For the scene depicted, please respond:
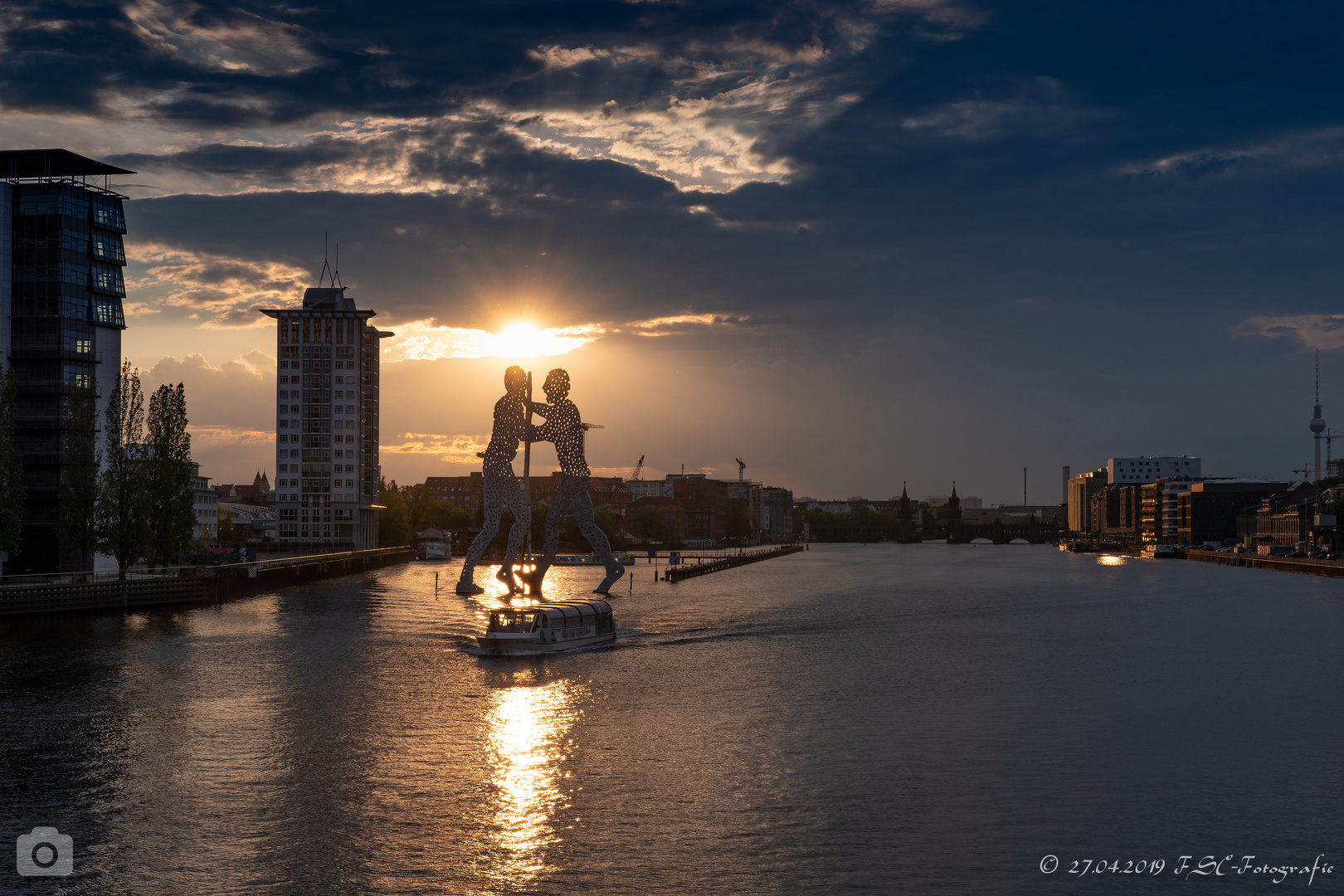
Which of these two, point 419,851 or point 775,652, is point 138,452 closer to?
point 775,652

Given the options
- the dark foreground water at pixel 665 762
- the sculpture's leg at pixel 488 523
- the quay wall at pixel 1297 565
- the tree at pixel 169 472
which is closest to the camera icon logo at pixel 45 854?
the dark foreground water at pixel 665 762

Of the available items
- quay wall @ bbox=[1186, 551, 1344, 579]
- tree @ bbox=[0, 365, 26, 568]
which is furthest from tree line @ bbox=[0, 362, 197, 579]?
quay wall @ bbox=[1186, 551, 1344, 579]

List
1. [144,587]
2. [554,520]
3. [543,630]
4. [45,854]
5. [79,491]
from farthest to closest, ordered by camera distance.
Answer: [554,520] → [79,491] → [144,587] → [543,630] → [45,854]

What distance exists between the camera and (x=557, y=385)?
8875cm

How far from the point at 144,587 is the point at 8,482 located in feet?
42.5

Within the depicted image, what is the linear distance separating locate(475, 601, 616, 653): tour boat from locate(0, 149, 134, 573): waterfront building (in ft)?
184

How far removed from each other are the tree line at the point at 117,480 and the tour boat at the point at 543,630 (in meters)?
41.3

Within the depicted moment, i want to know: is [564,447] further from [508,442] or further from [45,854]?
[45,854]

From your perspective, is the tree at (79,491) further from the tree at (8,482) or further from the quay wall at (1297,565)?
the quay wall at (1297,565)

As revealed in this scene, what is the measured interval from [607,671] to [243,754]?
2236 cm

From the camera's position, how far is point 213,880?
926 inches

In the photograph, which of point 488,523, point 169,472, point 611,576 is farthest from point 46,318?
point 611,576

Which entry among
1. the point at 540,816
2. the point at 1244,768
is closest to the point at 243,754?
the point at 540,816

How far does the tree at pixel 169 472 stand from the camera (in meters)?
97.8
